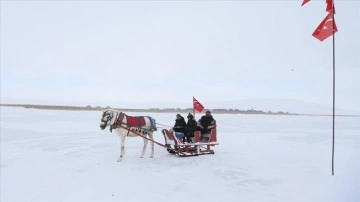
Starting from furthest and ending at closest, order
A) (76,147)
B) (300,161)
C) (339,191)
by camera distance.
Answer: (76,147) < (300,161) < (339,191)

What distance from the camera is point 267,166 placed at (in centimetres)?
1073

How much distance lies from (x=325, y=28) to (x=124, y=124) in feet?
23.8

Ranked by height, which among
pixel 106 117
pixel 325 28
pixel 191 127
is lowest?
pixel 191 127

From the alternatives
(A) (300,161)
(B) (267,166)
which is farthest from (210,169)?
(A) (300,161)

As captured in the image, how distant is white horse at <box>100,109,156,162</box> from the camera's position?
11.3m

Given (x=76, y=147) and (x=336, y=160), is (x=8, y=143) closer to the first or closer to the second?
(x=76, y=147)

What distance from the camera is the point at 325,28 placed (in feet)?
30.8

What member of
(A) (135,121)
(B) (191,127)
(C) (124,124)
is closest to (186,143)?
(B) (191,127)

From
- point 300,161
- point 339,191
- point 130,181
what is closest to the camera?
point 339,191

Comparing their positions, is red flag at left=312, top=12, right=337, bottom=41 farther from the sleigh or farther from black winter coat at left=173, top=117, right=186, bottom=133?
black winter coat at left=173, top=117, right=186, bottom=133

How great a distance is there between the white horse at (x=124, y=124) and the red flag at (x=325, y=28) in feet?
21.8

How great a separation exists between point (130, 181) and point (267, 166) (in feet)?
15.6

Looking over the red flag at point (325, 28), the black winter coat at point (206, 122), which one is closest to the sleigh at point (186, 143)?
the black winter coat at point (206, 122)

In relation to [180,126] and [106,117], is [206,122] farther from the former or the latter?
[106,117]
